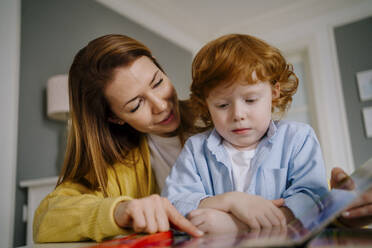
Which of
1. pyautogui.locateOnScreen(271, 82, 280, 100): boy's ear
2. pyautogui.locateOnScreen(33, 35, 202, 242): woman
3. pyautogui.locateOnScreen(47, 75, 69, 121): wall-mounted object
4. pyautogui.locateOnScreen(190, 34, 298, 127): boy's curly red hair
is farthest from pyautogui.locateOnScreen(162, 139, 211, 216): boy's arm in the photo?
pyautogui.locateOnScreen(47, 75, 69, 121): wall-mounted object

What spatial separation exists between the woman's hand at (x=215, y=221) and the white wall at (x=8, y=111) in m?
1.71

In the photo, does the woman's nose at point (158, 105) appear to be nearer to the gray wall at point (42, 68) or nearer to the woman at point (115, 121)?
the woman at point (115, 121)

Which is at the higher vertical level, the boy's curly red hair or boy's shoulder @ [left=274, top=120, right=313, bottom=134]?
the boy's curly red hair

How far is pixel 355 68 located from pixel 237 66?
3.25 metres

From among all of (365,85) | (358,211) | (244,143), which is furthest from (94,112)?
(365,85)

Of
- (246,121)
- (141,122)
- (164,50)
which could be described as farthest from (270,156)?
(164,50)

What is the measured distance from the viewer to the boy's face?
82 cm

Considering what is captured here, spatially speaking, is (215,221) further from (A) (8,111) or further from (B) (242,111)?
(A) (8,111)

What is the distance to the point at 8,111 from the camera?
195cm

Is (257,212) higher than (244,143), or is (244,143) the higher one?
(244,143)

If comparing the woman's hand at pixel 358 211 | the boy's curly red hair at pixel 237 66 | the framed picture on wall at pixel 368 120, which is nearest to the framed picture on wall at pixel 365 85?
the framed picture on wall at pixel 368 120

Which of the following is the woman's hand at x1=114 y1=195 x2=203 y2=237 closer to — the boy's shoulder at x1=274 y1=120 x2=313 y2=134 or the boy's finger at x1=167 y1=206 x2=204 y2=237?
the boy's finger at x1=167 y1=206 x2=204 y2=237

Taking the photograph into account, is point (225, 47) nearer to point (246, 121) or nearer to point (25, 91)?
point (246, 121)

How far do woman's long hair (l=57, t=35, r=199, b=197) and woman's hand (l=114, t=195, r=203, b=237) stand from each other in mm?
395
